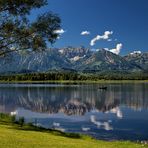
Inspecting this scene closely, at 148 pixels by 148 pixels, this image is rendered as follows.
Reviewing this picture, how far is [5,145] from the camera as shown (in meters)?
24.2

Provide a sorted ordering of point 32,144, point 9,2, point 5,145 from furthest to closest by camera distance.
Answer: point 9,2
point 32,144
point 5,145

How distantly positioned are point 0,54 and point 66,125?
22.7 meters

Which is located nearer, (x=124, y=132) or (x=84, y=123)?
(x=124, y=132)

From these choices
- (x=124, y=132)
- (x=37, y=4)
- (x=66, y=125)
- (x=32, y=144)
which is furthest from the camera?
(x=66, y=125)

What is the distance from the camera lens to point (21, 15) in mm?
43125

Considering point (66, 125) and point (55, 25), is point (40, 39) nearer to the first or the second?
Answer: point (55, 25)

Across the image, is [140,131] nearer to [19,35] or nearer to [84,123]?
[84,123]

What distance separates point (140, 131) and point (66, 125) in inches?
537

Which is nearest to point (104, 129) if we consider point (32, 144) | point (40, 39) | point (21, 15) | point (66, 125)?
point (66, 125)

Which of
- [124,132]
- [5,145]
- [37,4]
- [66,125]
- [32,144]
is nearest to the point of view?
[5,145]

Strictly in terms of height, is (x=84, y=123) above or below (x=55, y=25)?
below

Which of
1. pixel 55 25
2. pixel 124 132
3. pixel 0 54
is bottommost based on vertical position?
pixel 124 132

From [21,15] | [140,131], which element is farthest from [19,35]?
[140,131]

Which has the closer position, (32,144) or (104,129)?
(32,144)
